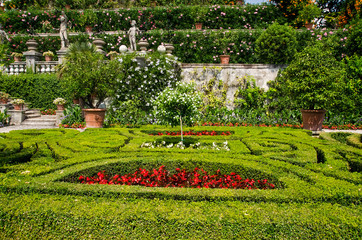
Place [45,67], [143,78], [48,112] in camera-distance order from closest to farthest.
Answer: [143,78]
[48,112]
[45,67]

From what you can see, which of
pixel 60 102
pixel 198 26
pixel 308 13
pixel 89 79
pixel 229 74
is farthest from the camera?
pixel 198 26

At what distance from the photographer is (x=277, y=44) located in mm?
11141

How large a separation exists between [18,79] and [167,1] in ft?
49.6

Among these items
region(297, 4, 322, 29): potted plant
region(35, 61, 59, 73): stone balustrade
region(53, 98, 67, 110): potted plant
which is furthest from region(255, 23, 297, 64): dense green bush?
region(35, 61, 59, 73): stone balustrade

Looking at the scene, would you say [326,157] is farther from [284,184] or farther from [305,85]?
[305,85]

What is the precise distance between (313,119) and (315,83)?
1.19m

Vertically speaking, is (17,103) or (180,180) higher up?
(17,103)

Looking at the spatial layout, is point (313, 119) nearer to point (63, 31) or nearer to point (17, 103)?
point (17, 103)

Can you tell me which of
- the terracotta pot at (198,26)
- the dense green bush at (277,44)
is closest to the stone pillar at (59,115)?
the dense green bush at (277,44)


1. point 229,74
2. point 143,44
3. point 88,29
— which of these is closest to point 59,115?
point 143,44

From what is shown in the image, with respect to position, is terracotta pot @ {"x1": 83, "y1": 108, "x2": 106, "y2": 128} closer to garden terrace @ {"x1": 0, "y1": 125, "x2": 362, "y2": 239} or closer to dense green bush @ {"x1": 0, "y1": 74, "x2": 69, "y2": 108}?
garden terrace @ {"x1": 0, "y1": 125, "x2": 362, "y2": 239}

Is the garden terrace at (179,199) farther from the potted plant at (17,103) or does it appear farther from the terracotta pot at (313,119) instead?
the potted plant at (17,103)

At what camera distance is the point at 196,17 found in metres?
17.7

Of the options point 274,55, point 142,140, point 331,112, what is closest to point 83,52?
point 142,140
